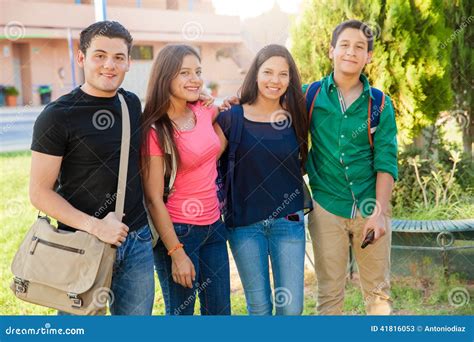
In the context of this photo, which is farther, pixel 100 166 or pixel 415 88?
pixel 415 88

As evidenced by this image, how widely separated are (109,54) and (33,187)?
65cm

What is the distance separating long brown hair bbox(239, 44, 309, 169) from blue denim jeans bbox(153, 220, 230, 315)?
0.64 metres

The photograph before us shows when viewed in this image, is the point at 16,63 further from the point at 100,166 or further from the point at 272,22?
the point at 100,166

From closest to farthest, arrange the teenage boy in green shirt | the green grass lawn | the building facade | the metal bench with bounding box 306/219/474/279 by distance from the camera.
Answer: the teenage boy in green shirt < the green grass lawn < the metal bench with bounding box 306/219/474/279 < the building facade

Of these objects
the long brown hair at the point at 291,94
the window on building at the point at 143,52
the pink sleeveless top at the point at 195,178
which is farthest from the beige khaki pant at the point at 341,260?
the window on building at the point at 143,52

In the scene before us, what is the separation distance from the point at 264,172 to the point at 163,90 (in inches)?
24.8

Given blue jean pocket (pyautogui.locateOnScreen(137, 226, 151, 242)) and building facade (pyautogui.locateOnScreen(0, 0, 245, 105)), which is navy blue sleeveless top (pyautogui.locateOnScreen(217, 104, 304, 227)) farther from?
building facade (pyautogui.locateOnScreen(0, 0, 245, 105))

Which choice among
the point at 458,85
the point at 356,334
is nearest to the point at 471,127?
the point at 458,85

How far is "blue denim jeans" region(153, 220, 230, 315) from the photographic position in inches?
103

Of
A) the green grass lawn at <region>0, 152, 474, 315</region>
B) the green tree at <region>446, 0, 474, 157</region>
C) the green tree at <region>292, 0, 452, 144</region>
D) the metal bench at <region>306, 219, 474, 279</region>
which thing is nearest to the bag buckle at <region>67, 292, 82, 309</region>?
the green grass lawn at <region>0, 152, 474, 315</region>

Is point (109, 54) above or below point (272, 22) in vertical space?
below

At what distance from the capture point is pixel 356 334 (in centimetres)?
298

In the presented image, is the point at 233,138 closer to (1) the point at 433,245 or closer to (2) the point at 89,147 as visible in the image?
(2) the point at 89,147

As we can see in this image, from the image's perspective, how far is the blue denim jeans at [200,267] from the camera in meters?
2.61
